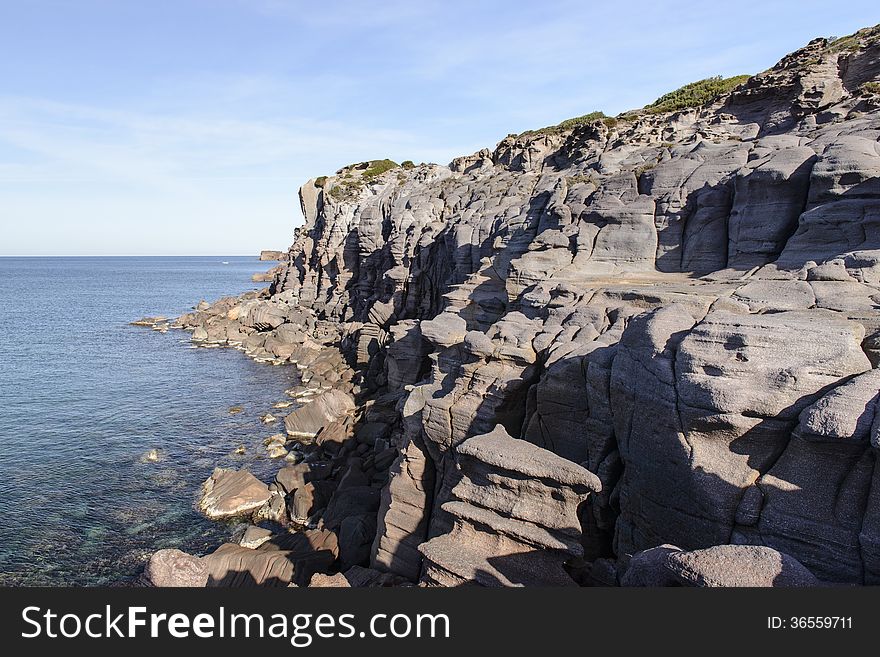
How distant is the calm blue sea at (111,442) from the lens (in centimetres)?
2361

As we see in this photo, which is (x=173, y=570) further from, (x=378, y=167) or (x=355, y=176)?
(x=378, y=167)

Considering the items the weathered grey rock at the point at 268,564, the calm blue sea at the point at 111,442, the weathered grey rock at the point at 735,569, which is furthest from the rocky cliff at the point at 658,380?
the calm blue sea at the point at 111,442

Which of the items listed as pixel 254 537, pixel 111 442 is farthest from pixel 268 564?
pixel 111 442

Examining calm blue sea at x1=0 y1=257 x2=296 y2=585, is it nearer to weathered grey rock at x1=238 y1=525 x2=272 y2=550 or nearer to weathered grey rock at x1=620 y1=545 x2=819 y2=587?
weathered grey rock at x1=238 y1=525 x2=272 y2=550

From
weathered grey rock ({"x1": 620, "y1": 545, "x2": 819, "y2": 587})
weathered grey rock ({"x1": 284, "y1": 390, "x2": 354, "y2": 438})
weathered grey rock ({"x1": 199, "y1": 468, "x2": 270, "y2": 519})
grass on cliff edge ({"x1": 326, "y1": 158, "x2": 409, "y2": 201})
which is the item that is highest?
grass on cliff edge ({"x1": 326, "y1": 158, "x2": 409, "y2": 201})

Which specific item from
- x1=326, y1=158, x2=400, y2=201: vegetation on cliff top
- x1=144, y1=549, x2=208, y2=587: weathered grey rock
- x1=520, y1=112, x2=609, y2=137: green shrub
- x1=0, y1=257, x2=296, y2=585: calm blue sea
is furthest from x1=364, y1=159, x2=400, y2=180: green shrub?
x1=144, y1=549, x2=208, y2=587: weathered grey rock

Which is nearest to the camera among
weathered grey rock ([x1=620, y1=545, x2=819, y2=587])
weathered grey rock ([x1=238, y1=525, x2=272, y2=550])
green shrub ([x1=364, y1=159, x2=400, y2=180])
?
weathered grey rock ([x1=620, y1=545, x2=819, y2=587])

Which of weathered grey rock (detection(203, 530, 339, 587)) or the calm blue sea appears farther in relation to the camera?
the calm blue sea

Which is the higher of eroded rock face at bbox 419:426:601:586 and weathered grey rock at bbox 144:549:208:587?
eroded rock face at bbox 419:426:601:586

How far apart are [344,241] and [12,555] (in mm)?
62172

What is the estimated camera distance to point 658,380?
524 inches

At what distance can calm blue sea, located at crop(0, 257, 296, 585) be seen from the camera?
23609 millimetres

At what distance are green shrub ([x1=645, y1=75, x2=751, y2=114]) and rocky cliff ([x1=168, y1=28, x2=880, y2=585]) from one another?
7.67 metres

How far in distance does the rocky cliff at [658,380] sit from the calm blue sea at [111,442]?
5723 millimetres
